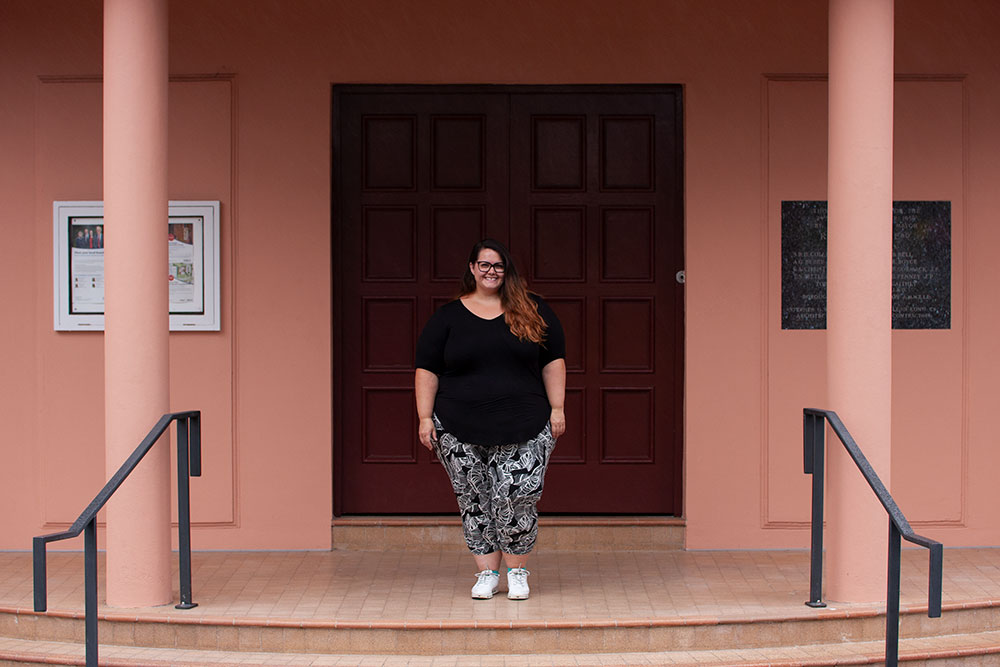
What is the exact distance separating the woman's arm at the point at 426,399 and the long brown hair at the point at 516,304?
47cm

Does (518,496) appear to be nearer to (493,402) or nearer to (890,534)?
(493,402)

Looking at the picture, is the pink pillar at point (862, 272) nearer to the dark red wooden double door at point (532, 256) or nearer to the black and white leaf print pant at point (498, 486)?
the black and white leaf print pant at point (498, 486)

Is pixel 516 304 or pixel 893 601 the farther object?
pixel 516 304

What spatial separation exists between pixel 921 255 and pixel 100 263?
491 centimetres

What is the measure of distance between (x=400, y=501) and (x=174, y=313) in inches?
69.8

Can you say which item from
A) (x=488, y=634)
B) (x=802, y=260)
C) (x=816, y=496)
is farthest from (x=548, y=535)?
(x=802, y=260)

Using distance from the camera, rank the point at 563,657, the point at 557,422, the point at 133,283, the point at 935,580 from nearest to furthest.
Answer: the point at 935,580, the point at 563,657, the point at 133,283, the point at 557,422

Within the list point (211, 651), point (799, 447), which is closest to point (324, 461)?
point (211, 651)

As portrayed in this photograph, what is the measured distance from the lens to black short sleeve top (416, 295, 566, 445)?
5.59m

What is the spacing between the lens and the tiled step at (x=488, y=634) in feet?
17.2

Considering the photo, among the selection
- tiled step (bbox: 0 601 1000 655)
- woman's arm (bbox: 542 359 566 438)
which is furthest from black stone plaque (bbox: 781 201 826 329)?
tiled step (bbox: 0 601 1000 655)

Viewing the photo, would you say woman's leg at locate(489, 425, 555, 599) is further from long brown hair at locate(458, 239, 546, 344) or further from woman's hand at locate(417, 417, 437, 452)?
long brown hair at locate(458, 239, 546, 344)

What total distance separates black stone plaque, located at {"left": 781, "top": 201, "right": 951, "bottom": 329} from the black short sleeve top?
6.51ft

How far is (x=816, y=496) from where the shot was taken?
5.63 meters
